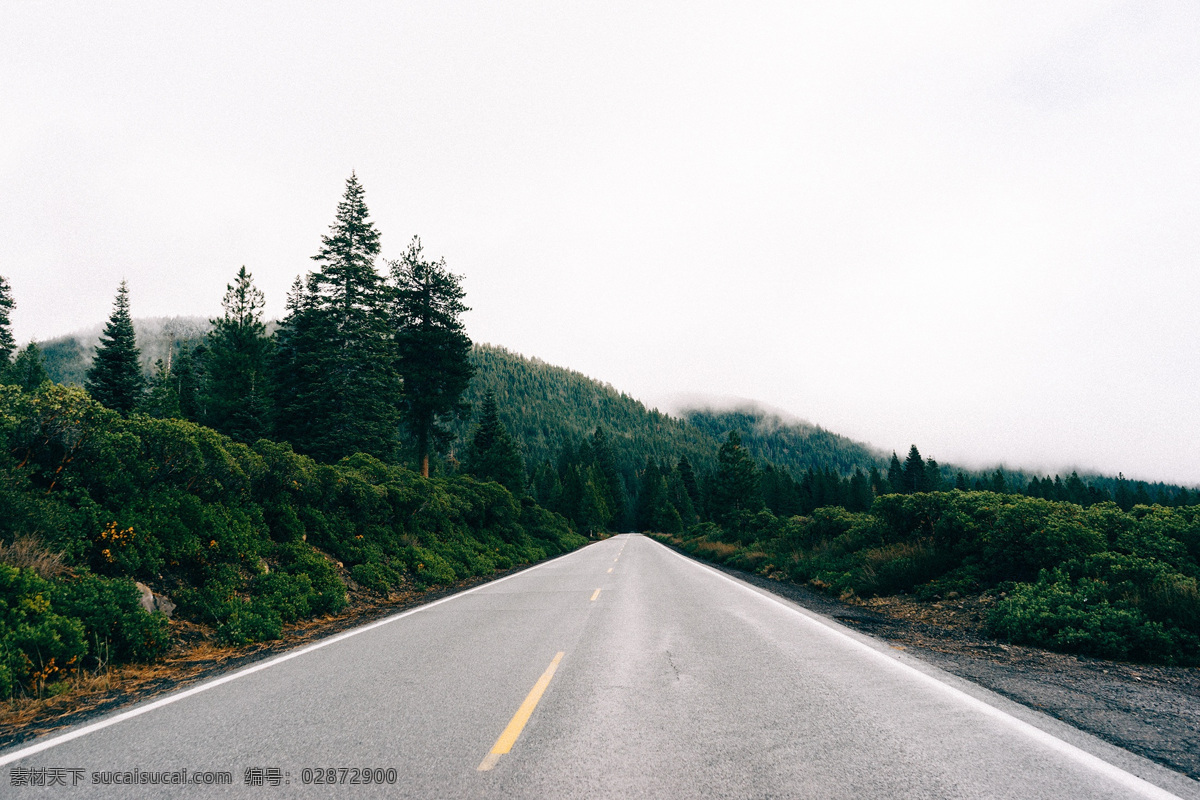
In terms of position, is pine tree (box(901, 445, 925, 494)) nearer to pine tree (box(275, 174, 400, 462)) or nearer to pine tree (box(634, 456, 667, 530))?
pine tree (box(634, 456, 667, 530))

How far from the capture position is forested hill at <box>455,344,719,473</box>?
141875mm

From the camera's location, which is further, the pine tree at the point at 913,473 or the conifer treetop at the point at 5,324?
the pine tree at the point at 913,473

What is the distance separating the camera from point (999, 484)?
8606cm

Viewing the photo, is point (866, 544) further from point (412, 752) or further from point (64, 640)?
point (64, 640)

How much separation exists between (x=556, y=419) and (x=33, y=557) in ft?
502

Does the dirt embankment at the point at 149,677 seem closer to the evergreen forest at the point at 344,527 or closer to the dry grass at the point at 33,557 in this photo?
the evergreen forest at the point at 344,527

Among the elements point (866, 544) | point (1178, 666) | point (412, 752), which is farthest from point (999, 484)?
Result: point (412, 752)

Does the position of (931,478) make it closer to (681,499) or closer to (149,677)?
(681,499)

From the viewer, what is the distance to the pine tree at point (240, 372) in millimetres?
32156

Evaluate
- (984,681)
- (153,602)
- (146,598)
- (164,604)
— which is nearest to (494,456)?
(164,604)

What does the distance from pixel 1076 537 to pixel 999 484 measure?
312ft

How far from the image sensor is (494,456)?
1918 inches

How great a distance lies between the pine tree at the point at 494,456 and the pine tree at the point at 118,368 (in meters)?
26.8

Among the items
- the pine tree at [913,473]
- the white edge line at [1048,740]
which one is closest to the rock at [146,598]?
the white edge line at [1048,740]
